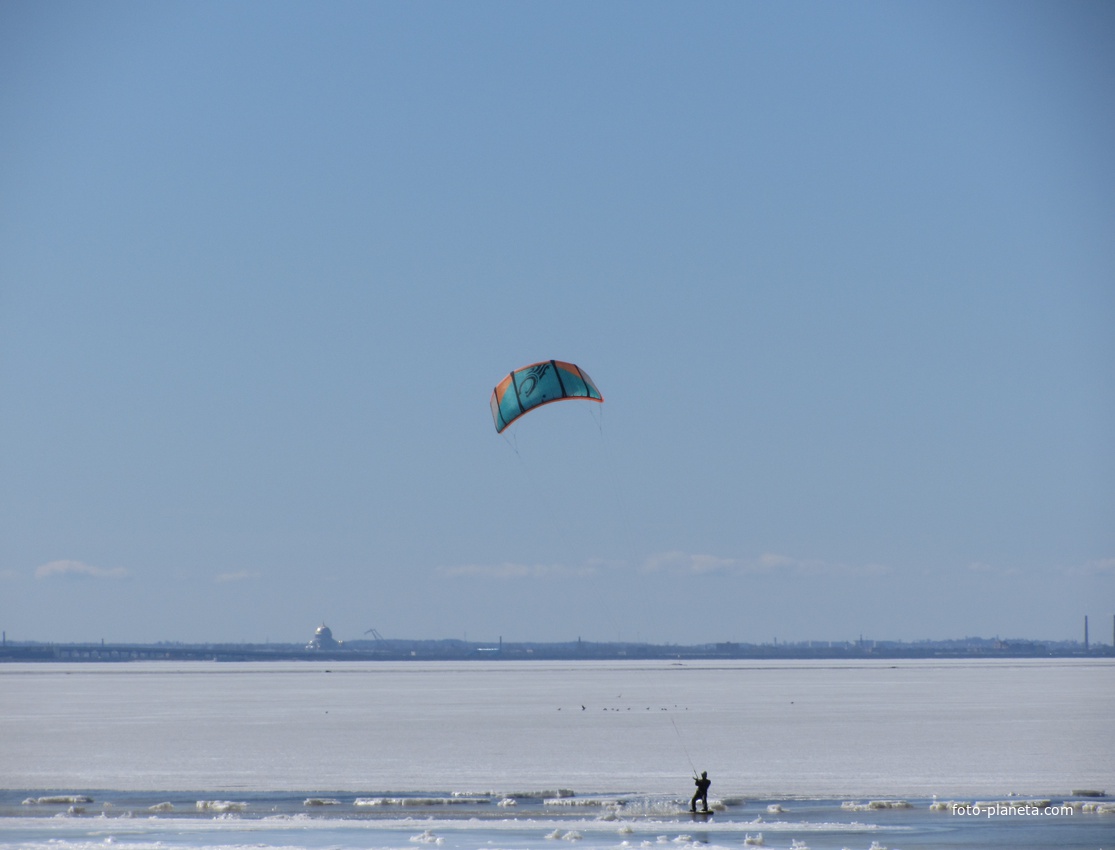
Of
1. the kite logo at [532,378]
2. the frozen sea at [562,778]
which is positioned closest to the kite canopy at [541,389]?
the kite logo at [532,378]

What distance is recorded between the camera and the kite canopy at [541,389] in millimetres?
28953

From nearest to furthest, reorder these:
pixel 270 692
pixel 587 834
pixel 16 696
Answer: pixel 587 834, pixel 16 696, pixel 270 692

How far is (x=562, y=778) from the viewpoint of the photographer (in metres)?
31.1

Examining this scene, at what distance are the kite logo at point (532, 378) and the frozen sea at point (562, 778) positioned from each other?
Result: 8499 millimetres

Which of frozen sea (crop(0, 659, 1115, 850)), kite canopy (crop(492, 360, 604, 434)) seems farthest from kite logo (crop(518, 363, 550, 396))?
frozen sea (crop(0, 659, 1115, 850))

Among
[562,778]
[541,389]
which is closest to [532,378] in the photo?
[541,389]

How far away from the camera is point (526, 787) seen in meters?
29.4

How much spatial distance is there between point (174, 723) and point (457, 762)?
21411 mm

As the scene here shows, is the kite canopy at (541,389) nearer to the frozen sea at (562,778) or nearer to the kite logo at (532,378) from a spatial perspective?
the kite logo at (532,378)

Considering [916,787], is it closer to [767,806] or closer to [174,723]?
[767,806]

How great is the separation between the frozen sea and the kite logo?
27.9 feet

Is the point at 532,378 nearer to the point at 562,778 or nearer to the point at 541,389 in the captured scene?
the point at 541,389

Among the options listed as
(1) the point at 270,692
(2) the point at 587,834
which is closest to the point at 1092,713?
(2) the point at 587,834

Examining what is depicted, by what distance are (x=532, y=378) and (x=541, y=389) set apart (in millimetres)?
609
